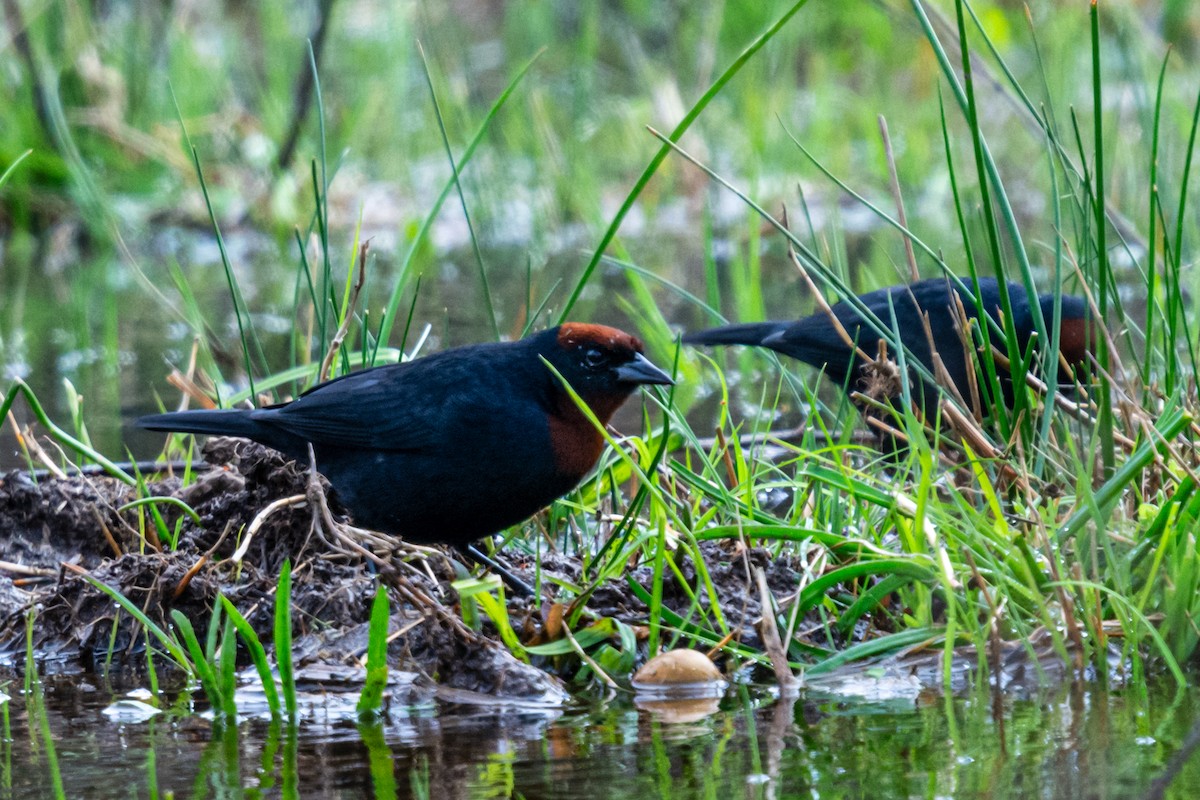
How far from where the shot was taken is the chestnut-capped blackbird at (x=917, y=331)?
4883 millimetres

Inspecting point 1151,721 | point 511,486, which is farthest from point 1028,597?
point 511,486

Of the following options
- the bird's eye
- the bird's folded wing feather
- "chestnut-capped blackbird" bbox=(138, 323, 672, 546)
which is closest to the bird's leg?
"chestnut-capped blackbird" bbox=(138, 323, 672, 546)

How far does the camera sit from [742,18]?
11508mm

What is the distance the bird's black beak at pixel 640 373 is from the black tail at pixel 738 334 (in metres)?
1.58

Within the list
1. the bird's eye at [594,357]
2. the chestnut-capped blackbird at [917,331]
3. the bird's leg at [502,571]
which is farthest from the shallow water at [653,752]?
the chestnut-capped blackbird at [917,331]

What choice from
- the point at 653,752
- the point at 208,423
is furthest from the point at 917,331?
the point at 653,752

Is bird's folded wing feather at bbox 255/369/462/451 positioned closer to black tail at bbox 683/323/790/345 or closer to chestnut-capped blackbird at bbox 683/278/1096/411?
chestnut-capped blackbird at bbox 683/278/1096/411

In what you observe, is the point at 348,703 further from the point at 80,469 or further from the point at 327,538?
the point at 80,469

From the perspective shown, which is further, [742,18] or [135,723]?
[742,18]

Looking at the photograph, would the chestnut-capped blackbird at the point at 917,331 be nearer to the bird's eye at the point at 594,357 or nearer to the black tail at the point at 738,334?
the black tail at the point at 738,334

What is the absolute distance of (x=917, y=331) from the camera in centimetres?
514

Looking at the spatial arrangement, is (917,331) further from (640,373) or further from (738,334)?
(640,373)

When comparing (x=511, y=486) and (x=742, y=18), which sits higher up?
(x=742, y=18)

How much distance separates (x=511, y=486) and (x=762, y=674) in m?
0.74
